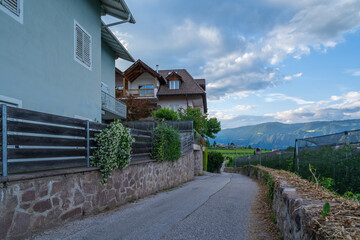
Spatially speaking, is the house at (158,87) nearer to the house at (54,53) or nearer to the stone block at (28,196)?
the house at (54,53)

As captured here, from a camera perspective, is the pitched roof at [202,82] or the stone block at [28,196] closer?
the stone block at [28,196]

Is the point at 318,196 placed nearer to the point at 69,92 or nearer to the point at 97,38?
the point at 69,92

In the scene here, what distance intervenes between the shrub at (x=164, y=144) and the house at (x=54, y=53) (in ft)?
10.7

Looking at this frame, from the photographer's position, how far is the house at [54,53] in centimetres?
727

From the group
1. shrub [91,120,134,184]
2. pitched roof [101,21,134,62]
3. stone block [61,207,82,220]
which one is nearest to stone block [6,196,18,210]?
stone block [61,207,82,220]

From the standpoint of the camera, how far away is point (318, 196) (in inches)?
140

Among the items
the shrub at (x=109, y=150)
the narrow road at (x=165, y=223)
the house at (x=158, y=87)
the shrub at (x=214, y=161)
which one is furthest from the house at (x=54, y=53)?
the shrub at (x=214, y=161)

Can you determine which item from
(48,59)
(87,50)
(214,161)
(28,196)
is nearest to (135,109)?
(214,161)

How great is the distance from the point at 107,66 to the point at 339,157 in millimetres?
13293

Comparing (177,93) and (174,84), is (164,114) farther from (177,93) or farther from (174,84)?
(174,84)

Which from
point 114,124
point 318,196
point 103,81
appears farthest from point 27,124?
point 103,81

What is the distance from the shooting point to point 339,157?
22.2 feet

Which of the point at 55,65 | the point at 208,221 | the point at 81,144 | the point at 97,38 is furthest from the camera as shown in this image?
the point at 97,38

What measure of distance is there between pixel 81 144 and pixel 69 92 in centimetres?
468
